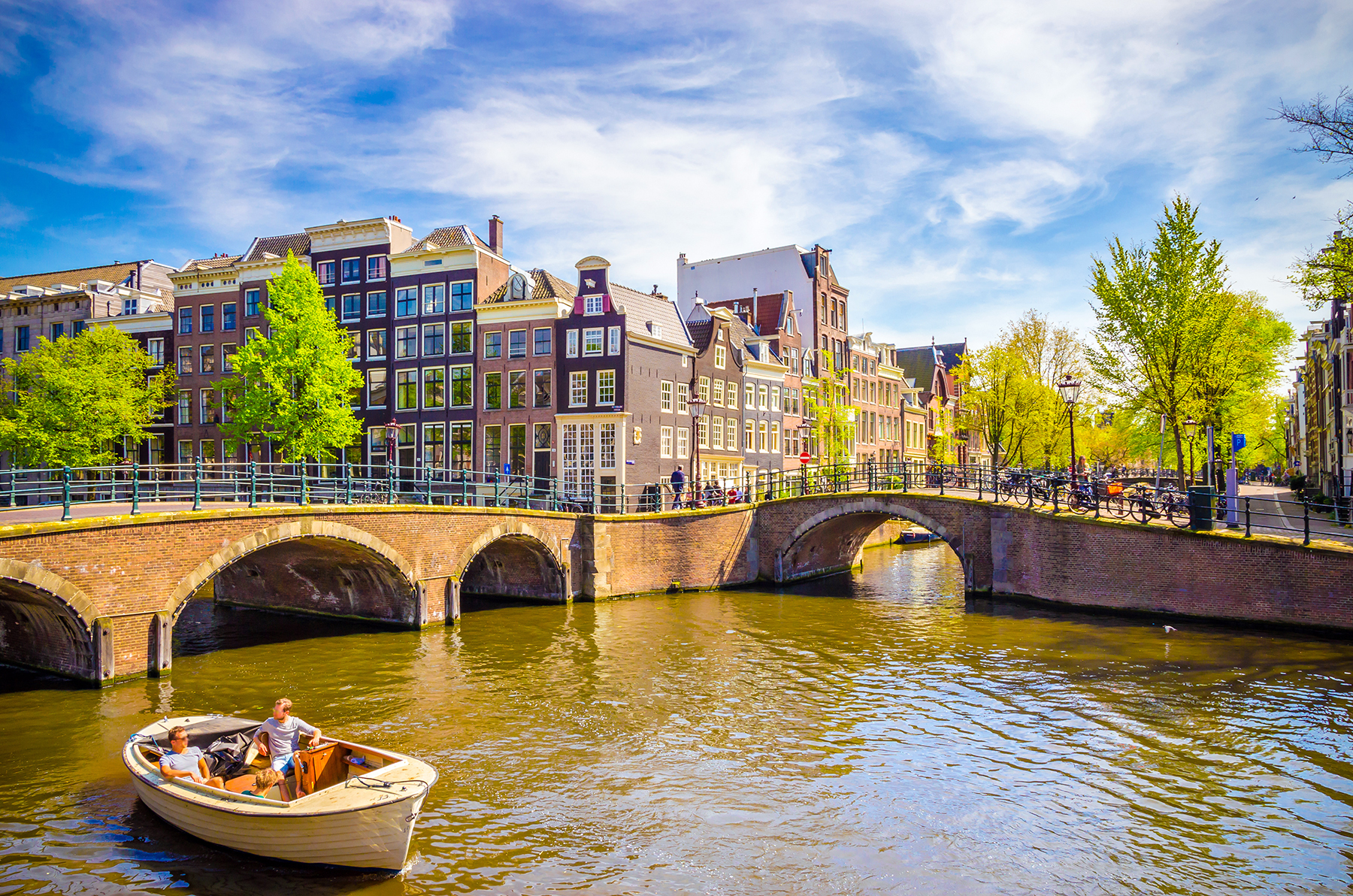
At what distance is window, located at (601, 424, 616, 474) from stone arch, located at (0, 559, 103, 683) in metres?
22.5

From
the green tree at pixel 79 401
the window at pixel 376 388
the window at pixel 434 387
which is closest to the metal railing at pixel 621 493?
the green tree at pixel 79 401

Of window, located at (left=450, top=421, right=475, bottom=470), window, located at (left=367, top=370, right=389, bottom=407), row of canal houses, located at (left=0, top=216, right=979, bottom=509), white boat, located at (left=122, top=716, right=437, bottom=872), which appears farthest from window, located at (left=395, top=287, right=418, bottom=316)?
white boat, located at (left=122, top=716, right=437, bottom=872)

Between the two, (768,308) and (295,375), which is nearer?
(295,375)

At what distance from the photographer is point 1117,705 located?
610 inches

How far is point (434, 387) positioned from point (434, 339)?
7.77ft

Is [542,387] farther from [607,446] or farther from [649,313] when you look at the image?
[649,313]

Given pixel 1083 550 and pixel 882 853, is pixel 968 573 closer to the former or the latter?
pixel 1083 550

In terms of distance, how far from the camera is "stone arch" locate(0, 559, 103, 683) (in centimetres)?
1498

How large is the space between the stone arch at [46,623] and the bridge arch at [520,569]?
444 inches

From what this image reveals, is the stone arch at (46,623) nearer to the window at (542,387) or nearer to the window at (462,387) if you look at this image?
the window at (542,387)

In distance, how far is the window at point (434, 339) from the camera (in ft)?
131

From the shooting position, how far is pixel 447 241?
4112 cm

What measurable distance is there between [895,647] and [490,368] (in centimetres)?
2476

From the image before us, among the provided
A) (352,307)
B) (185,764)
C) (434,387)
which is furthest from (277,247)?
(185,764)
